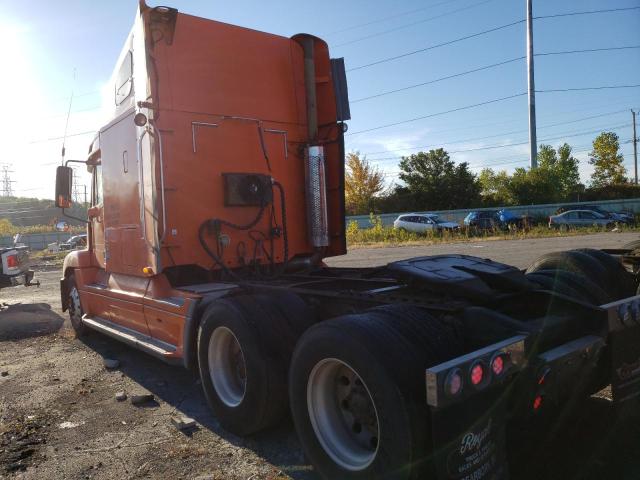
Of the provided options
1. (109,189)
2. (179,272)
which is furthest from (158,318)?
(109,189)

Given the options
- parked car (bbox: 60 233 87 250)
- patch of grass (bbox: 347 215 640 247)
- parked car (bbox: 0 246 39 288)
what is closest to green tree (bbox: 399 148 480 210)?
patch of grass (bbox: 347 215 640 247)

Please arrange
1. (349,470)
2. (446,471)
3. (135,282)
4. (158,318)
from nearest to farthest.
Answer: (446,471) < (349,470) < (158,318) < (135,282)

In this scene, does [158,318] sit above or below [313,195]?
below

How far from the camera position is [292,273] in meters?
5.96

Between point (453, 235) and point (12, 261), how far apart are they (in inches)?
886

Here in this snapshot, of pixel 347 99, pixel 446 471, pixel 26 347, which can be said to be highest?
pixel 347 99

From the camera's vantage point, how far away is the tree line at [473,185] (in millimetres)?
51281

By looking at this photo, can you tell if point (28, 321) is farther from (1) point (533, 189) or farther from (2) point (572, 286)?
(1) point (533, 189)

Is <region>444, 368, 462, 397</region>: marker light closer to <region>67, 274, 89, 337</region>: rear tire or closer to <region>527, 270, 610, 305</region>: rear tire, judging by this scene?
<region>527, 270, 610, 305</region>: rear tire

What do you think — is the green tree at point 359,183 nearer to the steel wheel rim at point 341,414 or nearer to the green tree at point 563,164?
the green tree at point 563,164

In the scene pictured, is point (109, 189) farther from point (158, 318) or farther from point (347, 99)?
point (347, 99)

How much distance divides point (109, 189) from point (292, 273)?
8.08ft

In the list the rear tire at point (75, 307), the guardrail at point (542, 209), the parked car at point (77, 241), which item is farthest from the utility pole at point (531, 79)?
the rear tire at point (75, 307)

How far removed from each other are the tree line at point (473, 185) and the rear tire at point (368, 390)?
50.0 meters
